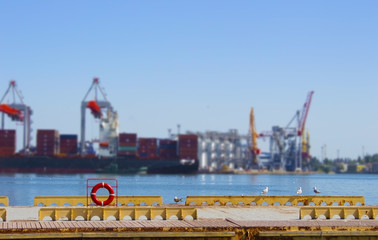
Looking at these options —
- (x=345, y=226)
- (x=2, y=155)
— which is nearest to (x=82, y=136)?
(x=2, y=155)

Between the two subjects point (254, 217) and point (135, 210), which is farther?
point (254, 217)

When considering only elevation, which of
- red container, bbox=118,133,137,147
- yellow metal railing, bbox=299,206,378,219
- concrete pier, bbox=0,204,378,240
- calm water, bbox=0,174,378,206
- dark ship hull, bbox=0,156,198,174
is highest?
red container, bbox=118,133,137,147

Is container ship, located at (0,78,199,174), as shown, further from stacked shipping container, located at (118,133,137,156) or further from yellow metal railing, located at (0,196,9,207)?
yellow metal railing, located at (0,196,9,207)

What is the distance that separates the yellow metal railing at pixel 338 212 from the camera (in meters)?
25.9

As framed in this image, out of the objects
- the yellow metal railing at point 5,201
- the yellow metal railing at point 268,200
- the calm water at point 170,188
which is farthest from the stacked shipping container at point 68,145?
the yellow metal railing at point 5,201

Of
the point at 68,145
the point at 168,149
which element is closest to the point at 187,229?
the point at 68,145

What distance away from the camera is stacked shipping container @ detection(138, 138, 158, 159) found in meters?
177

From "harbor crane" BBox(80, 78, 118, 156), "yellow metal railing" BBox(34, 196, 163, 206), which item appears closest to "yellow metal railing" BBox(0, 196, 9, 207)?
"yellow metal railing" BBox(34, 196, 163, 206)

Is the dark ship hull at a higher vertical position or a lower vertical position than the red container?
lower

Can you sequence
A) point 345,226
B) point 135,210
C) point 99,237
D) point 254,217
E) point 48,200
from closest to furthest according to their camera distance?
point 99,237 → point 345,226 → point 135,210 → point 254,217 → point 48,200

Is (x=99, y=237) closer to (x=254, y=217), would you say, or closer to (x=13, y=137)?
(x=254, y=217)

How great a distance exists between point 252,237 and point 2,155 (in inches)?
6088

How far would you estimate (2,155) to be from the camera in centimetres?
16912

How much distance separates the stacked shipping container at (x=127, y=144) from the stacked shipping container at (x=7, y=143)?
1005 inches
